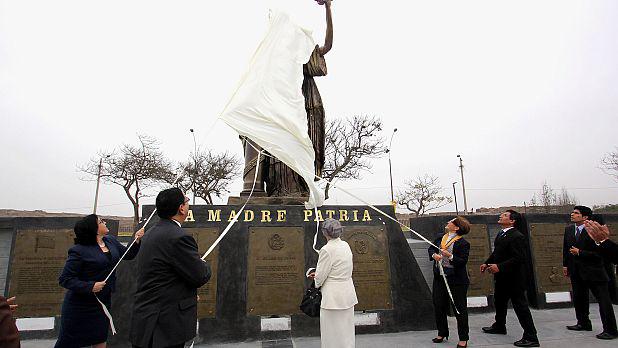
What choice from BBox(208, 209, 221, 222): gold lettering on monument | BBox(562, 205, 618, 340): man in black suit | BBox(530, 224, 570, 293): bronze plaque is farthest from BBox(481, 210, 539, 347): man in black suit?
BBox(208, 209, 221, 222): gold lettering on monument

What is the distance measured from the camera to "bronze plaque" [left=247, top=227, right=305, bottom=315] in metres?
4.93

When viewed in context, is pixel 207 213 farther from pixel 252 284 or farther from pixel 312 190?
pixel 312 190

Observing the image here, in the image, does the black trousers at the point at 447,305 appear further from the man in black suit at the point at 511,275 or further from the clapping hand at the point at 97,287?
the clapping hand at the point at 97,287

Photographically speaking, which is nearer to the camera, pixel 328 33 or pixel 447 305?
pixel 447 305

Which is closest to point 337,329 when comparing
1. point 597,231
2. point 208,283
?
point 208,283

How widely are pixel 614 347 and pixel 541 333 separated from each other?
844mm

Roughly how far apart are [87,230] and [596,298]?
21.9ft

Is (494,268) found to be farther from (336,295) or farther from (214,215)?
(214,215)

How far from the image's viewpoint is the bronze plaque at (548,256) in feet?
21.8

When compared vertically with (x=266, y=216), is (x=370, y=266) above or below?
below

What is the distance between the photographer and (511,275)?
486 centimetres

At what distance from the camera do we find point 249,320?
485cm

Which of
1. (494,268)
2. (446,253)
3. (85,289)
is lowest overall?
(494,268)

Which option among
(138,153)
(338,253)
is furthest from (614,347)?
(138,153)
